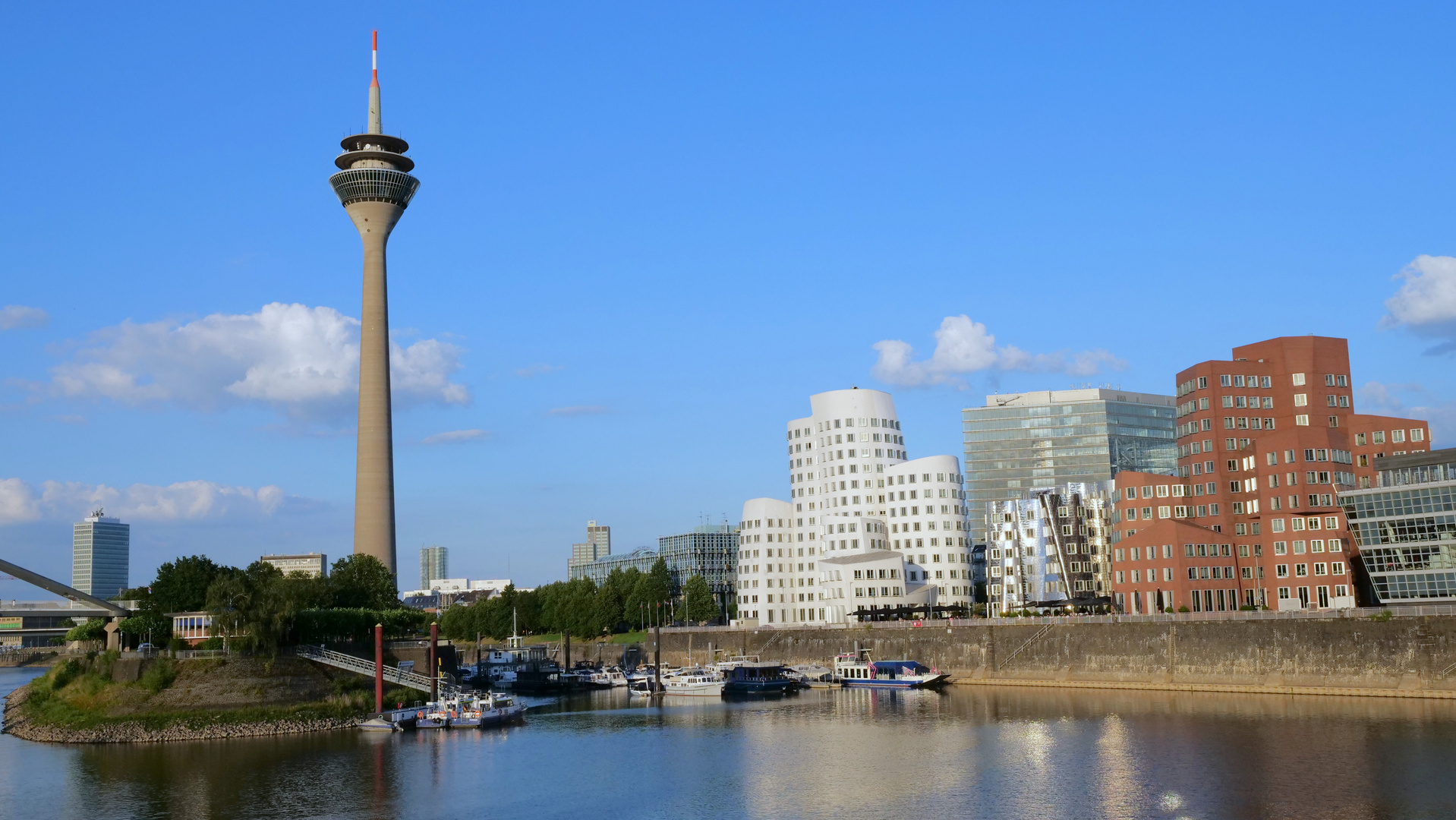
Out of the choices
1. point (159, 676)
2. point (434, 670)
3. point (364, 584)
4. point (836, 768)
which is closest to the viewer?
point (836, 768)

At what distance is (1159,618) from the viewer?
121 metres

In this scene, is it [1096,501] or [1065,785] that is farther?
[1096,501]

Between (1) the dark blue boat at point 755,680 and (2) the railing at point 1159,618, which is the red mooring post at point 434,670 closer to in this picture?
(1) the dark blue boat at point 755,680

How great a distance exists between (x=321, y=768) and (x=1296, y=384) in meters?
108

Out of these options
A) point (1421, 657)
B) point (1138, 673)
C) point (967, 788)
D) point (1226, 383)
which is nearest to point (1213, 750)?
point (967, 788)

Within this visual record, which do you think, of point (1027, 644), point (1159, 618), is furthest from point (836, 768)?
point (1027, 644)

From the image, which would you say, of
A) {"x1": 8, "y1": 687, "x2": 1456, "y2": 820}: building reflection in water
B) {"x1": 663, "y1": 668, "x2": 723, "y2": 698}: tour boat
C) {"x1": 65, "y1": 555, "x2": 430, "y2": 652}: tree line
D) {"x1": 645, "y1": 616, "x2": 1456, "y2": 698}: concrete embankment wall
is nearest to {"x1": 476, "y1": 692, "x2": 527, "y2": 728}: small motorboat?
{"x1": 8, "y1": 687, "x2": 1456, "y2": 820}: building reflection in water

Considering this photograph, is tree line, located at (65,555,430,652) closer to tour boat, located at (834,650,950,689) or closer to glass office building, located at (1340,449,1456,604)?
tour boat, located at (834,650,950,689)

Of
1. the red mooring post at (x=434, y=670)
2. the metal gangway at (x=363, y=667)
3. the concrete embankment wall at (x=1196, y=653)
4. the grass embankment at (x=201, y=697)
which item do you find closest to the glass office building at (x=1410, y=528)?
the concrete embankment wall at (x=1196, y=653)

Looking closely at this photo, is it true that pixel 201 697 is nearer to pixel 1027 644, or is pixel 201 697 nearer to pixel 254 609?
pixel 254 609

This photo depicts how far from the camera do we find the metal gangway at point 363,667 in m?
110

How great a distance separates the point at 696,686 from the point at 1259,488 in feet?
213

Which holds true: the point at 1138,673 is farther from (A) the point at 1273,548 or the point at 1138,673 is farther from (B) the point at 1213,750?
(B) the point at 1213,750

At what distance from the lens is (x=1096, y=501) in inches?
7131
